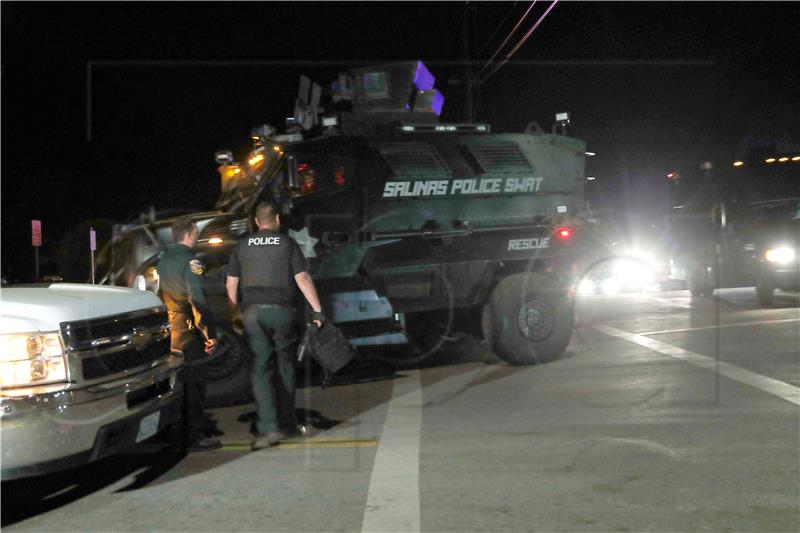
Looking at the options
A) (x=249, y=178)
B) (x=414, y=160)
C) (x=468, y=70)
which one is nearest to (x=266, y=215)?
(x=249, y=178)

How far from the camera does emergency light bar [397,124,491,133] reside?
31.5 feet

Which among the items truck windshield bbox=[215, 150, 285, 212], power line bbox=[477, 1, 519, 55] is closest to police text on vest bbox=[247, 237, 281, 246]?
truck windshield bbox=[215, 150, 285, 212]

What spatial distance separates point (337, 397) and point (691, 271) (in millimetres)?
12781

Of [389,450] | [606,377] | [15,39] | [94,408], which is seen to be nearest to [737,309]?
[606,377]

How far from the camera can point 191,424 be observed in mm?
6434

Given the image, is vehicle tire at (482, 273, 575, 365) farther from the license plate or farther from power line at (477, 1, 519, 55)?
power line at (477, 1, 519, 55)

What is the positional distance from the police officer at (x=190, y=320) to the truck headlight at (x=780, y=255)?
1182 cm

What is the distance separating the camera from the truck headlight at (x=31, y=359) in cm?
459

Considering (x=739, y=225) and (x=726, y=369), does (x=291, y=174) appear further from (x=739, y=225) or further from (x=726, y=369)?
(x=739, y=225)

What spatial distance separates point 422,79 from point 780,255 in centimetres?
847

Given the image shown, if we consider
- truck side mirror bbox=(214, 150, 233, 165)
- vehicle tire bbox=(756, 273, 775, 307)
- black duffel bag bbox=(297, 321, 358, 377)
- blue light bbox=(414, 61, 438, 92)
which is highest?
blue light bbox=(414, 61, 438, 92)

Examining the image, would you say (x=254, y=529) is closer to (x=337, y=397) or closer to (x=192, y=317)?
(x=192, y=317)

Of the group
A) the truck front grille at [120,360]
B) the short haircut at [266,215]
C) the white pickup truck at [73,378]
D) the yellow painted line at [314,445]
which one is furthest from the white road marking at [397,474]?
the short haircut at [266,215]

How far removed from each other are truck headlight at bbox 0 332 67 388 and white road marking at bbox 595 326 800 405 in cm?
617
